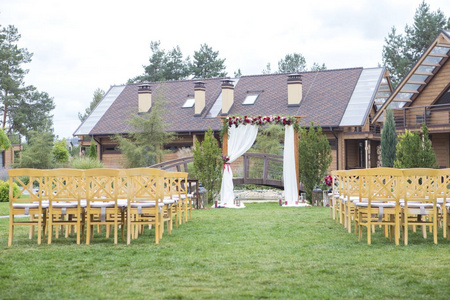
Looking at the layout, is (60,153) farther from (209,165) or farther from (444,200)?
(444,200)

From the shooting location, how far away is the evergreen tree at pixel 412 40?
142 feet

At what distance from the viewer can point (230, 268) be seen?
21.1ft

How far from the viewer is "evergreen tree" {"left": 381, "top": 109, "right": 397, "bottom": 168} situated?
2509 centimetres

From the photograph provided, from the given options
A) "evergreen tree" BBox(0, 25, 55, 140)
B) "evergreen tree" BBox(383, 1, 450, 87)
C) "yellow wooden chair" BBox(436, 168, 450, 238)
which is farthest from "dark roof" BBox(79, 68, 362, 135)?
"yellow wooden chair" BBox(436, 168, 450, 238)

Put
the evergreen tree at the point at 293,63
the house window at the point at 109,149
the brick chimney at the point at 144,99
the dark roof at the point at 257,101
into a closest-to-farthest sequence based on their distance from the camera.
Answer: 1. the dark roof at the point at 257,101
2. the brick chimney at the point at 144,99
3. the house window at the point at 109,149
4. the evergreen tree at the point at 293,63

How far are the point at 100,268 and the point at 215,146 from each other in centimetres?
1231

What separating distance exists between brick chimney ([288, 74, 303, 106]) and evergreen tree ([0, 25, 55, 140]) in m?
22.0

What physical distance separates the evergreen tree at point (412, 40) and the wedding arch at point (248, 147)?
28.3 meters

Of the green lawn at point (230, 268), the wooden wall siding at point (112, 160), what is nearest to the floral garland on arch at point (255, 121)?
the green lawn at point (230, 268)

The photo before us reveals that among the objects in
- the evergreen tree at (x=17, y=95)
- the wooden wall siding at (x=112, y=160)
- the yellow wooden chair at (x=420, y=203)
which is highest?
the evergreen tree at (x=17, y=95)

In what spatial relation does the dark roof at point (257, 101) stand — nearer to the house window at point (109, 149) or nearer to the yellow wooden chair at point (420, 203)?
the house window at point (109, 149)

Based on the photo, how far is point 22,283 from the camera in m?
5.73

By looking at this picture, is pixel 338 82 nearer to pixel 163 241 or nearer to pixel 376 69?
pixel 376 69

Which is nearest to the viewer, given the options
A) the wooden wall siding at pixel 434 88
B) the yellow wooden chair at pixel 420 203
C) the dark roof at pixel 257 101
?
the yellow wooden chair at pixel 420 203
